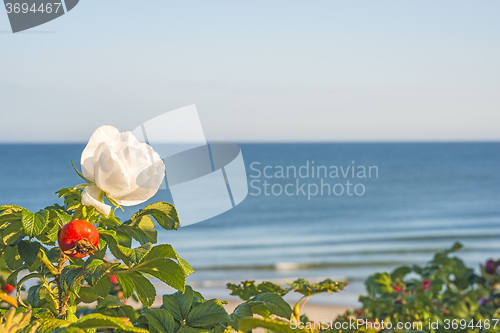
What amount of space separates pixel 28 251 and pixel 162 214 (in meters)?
0.24

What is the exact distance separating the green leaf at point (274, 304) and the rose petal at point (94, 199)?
33 cm

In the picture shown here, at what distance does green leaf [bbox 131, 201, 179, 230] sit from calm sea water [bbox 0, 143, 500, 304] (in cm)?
249

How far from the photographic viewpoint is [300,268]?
35.0ft

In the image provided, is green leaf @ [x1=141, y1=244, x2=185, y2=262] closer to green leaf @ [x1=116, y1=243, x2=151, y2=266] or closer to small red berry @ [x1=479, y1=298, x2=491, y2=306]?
green leaf @ [x1=116, y1=243, x2=151, y2=266]

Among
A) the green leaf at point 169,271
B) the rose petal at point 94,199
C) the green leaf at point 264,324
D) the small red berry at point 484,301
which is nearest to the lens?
the green leaf at point 264,324

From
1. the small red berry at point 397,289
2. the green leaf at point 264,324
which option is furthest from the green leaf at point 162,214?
the small red berry at point 397,289

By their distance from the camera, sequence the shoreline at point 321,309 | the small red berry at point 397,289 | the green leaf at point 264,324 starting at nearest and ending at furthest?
the green leaf at point 264,324 → the small red berry at point 397,289 → the shoreline at point 321,309

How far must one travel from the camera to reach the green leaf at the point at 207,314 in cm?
102

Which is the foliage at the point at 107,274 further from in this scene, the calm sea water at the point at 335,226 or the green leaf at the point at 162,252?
the calm sea water at the point at 335,226

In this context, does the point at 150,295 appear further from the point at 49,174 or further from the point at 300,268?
the point at 49,174

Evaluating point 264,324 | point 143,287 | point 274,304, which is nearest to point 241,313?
point 274,304

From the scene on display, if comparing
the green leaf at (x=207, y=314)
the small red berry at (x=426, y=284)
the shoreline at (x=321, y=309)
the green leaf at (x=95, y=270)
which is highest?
the green leaf at (x=95, y=270)

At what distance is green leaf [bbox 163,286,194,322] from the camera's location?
3.50 feet

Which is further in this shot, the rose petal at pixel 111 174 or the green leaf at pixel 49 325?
the rose petal at pixel 111 174
